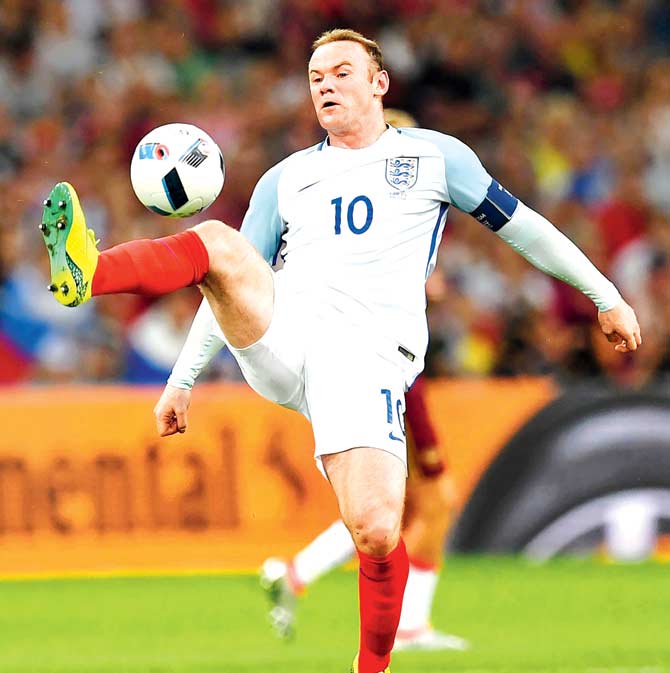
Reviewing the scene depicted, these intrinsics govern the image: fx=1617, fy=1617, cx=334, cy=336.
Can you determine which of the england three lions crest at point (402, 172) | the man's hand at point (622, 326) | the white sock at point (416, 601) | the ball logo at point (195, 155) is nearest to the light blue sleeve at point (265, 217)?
the england three lions crest at point (402, 172)

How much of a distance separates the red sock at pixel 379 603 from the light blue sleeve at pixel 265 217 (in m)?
1.15

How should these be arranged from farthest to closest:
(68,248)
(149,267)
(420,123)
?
(420,123)
(149,267)
(68,248)

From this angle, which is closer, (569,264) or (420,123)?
(569,264)

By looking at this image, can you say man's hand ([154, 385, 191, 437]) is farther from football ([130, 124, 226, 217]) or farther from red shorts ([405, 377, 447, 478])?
red shorts ([405, 377, 447, 478])

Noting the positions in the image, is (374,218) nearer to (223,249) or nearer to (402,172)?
(402,172)

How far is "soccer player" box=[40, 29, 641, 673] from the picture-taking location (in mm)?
5164

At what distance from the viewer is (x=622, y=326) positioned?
546cm

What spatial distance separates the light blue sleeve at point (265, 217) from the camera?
563 cm

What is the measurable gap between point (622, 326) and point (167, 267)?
1.64 meters

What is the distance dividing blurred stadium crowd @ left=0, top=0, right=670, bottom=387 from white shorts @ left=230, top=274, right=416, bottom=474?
5.43 metres

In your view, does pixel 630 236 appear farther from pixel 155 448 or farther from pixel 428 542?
pixel 428 542

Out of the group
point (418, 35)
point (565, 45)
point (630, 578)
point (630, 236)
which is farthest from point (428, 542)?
point (565, 45)

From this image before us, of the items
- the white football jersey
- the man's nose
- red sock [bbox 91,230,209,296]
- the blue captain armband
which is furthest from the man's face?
red sock [bbox 91,230,209,296]

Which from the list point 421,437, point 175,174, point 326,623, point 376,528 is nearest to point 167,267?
point 175,174
